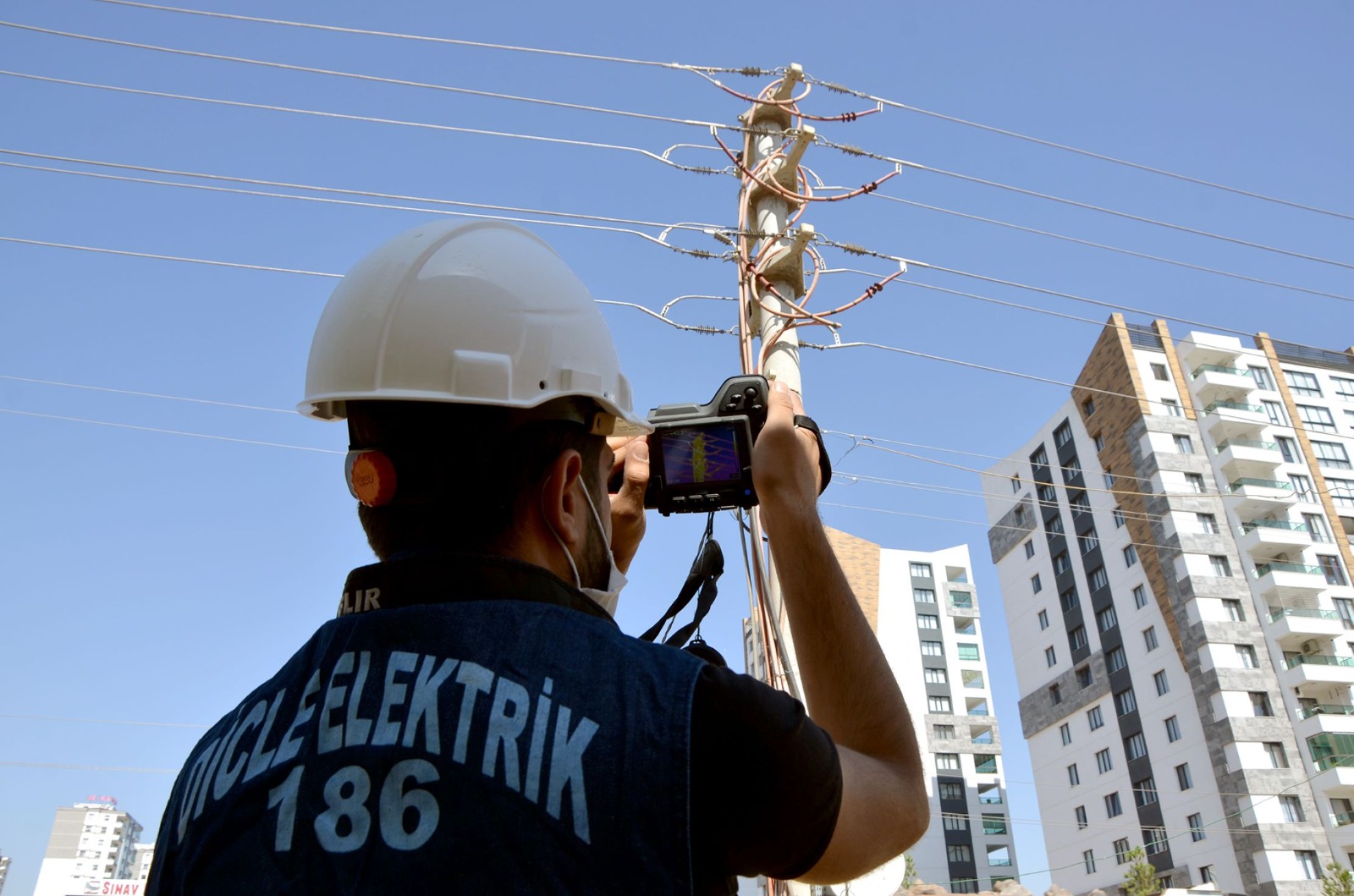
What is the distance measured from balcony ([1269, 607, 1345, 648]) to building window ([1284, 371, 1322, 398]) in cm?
1360

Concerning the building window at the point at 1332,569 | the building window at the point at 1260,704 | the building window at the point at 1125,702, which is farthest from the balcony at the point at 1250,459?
the building window at the point at 1125,702

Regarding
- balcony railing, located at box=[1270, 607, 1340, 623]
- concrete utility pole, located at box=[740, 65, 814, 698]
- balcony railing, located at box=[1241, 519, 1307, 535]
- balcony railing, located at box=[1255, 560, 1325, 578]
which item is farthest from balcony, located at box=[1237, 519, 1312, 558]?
concrete utility pole, located at box=[740, 65, 814, 698]

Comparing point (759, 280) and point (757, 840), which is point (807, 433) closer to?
point (757, 840)

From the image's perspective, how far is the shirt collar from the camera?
44.4 inches

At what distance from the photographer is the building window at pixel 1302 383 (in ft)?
167

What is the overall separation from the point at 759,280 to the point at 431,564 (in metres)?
4.81

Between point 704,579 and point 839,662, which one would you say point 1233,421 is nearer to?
point 704,579

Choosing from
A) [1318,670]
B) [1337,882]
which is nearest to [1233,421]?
[1318,670]

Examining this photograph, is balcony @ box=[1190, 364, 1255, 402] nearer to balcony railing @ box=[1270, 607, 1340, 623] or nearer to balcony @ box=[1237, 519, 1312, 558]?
balcony @ box=[1237, 519, 1312, 558]

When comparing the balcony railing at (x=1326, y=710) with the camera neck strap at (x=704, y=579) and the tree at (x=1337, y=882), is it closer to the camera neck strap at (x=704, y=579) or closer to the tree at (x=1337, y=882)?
the tree at (x=1337, y=882)

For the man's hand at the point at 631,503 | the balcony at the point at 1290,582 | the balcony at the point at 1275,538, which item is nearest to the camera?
the man's hand at the point at 631,503

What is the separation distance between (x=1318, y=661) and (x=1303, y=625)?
1695mm

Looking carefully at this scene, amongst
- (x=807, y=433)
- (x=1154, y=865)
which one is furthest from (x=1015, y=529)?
(x=807, y=433)

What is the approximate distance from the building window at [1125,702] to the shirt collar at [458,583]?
50.0 meters
